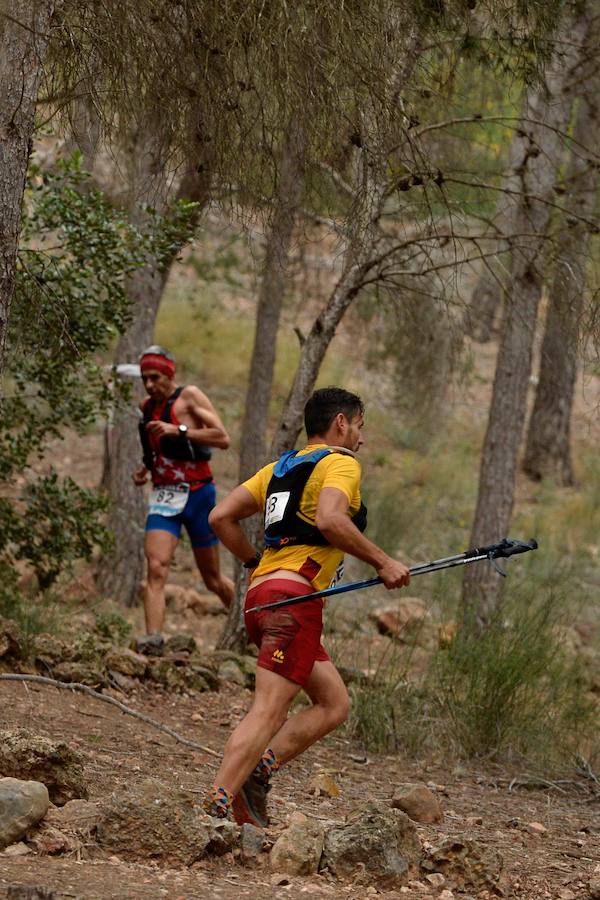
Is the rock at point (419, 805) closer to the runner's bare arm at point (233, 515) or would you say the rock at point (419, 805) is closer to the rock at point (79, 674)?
the runner's bare arm at point (233, 515)

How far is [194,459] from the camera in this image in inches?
306

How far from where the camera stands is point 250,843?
417 cm

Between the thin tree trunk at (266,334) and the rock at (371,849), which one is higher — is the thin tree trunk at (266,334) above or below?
above

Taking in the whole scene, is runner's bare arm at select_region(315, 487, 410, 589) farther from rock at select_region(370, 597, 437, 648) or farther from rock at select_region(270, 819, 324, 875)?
rock at select_region(370, 597, 437, 648)

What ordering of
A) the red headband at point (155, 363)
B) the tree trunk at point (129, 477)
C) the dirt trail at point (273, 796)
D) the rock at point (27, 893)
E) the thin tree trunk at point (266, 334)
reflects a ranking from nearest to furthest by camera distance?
the rock at point (27, 893), the dirt trail at point (273, 796), the thin tree trunk at point (266, 334), the red headband at point (155, 363), the tree trunk at point (129, 477)

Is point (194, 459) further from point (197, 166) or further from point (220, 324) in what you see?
point (220, 324)

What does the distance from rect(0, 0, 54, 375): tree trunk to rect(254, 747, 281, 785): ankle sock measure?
5.93 feet

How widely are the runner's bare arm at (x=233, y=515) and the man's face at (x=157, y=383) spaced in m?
2.84

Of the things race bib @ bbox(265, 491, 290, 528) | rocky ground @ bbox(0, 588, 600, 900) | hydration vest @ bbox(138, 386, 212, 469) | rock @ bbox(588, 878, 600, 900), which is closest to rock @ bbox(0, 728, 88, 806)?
rocky ground @ bbox(0, 588, 600, 900)

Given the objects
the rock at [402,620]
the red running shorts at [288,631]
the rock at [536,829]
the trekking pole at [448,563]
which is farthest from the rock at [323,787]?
the rock at [402,620]

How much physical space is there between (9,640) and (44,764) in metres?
2.08

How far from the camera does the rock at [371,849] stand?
13.5 ft

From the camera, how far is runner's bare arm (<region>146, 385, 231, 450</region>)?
24.8ft

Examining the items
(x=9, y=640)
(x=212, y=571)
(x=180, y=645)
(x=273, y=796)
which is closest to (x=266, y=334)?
(x=212, y=571)
